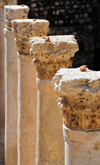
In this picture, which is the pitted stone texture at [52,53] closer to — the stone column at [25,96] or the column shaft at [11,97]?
the stone column at [25,96]

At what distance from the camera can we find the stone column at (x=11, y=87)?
11688 mm

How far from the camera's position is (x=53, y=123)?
7.61m

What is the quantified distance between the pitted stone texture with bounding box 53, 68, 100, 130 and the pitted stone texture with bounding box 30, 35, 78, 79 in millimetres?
1925

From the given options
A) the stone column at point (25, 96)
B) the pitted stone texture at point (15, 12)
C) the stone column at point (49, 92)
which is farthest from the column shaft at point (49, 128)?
the pitted stone texture at point (15, 12)

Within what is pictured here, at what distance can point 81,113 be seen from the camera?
5.06 metres

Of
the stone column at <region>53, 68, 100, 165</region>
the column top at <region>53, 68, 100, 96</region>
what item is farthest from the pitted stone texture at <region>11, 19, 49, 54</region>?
the column top at <region>53, 68, 100, 96</region>

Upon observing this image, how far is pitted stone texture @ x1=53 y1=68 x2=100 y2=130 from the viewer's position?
4957 millimetres

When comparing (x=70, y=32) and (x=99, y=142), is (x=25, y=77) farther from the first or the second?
(x=70, y=32)

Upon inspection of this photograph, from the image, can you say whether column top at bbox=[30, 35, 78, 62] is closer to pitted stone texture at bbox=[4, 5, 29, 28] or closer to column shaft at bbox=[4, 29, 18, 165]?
pitted stone texture at bbox=[4, 5, 29, 28]

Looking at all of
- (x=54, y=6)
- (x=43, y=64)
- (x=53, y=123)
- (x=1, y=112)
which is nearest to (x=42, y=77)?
(x=43, y=64)

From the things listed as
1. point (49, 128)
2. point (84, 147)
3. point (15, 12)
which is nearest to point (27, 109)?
point (49, 128)

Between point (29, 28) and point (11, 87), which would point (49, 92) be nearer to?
point (29, 28)

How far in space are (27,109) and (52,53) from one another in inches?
107

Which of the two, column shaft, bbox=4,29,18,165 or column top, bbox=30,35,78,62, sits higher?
column top, bbox=30,35,78,62
